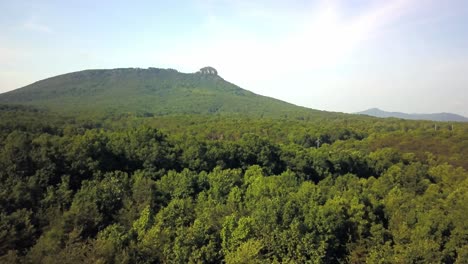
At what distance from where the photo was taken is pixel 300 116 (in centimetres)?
11512

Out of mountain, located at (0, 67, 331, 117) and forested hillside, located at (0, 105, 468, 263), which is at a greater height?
mountain, located at (0, 67, 331, 117)

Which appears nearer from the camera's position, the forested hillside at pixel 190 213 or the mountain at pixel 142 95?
the forested hillside at pixel 190 213

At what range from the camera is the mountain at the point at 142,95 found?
406ft

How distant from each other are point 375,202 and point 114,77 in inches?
6591

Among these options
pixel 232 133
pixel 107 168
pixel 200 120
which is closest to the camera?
pixel 107 168

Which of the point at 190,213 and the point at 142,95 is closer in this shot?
the point at 190,213

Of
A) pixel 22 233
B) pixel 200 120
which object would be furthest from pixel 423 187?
pixel 200 120

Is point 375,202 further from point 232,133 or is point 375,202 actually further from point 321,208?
point 232,133

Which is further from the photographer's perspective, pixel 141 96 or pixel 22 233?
pixel 141 96

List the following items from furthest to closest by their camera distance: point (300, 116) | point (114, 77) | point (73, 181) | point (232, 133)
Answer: point (114, 77) < point (300, 116) < point (232, 133) < point (73, 181)

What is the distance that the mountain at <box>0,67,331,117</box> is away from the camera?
4872 inches

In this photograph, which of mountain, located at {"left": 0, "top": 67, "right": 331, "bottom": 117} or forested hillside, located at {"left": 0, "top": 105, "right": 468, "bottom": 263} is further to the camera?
mountain, located at {"left": 0, "top": 67, "right": 331, "bottom": 117}

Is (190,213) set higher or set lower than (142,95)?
lower

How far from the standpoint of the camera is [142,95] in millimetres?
152500
